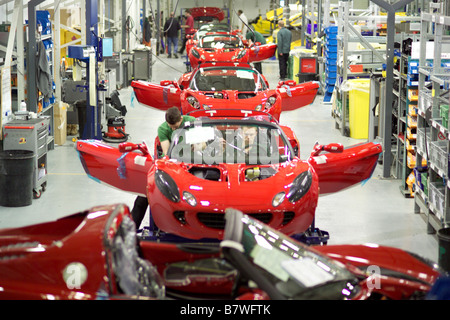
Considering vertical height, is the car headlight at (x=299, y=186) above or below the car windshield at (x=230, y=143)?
below

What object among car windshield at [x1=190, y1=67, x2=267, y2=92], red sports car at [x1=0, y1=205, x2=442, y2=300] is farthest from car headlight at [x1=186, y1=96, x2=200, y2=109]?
red sports car at [x1=0, y1=205, x2=442, y2=300]

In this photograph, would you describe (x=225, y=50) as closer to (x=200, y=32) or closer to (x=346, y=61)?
(x=200, y=32)

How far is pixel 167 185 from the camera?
723 centimetres

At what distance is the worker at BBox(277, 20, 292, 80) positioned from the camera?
23438 millimetres

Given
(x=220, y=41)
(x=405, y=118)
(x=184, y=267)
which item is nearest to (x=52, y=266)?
(x=184, y=267)

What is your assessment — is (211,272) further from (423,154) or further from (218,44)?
(218,44)

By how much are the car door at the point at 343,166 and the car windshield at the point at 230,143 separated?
38 cm

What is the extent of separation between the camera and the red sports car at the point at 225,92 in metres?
13.3

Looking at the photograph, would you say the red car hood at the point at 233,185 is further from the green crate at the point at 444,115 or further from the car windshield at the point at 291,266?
the green crate at the point at 444,115

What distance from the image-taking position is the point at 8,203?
32.2 feet

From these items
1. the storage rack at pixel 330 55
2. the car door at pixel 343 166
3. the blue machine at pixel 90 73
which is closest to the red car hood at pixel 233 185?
the car door at pixel 343 166

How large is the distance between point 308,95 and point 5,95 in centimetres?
593
